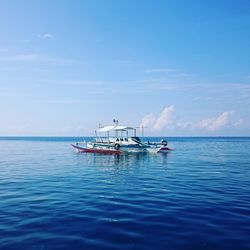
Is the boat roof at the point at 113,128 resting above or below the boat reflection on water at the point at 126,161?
above

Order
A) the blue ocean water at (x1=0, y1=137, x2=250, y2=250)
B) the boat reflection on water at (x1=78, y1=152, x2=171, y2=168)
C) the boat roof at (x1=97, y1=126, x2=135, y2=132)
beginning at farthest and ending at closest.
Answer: the boat roof at (x1=97, y1=126, x2=135, y2=132)
the boat reflection on water at (x1=78, y1=152, x2=171, y2=168)
the blue ocean water at (x1=0, y1=137, x2=250, y2=250)

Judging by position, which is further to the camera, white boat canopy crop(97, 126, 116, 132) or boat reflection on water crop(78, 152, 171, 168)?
white boat canopy crop(97, 126, 116, 132)

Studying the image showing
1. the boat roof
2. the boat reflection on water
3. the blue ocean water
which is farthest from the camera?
the boat roof

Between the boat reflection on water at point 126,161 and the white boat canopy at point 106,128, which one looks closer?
the boat reflection on water at point 126,161

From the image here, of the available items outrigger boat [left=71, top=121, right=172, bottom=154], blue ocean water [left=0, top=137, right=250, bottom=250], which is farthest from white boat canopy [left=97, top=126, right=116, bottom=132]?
blue ocean water [left=0, top=137, right=250, bottom=250]

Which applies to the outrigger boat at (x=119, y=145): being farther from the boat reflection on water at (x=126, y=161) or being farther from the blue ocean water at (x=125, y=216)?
the blue ocean water at (x=125, y=216)

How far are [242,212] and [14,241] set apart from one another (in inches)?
476

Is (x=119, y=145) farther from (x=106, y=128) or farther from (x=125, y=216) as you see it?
(x=125, y=216)

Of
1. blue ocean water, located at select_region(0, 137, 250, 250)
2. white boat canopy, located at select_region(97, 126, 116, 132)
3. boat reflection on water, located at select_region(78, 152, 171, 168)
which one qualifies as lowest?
blue ocean water, located at select_region(0, 137, 250, 250)

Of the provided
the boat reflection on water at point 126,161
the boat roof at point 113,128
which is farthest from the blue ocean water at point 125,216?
the boat roof at point 113,128

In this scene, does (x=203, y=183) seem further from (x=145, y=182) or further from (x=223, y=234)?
(x=223, y=234)

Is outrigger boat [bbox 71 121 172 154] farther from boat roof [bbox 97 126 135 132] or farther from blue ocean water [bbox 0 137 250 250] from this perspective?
blue ocean water [bbox 0 137 250 250]

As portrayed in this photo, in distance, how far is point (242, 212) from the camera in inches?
633

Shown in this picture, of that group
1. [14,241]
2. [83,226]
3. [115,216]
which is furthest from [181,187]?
[14,241]
